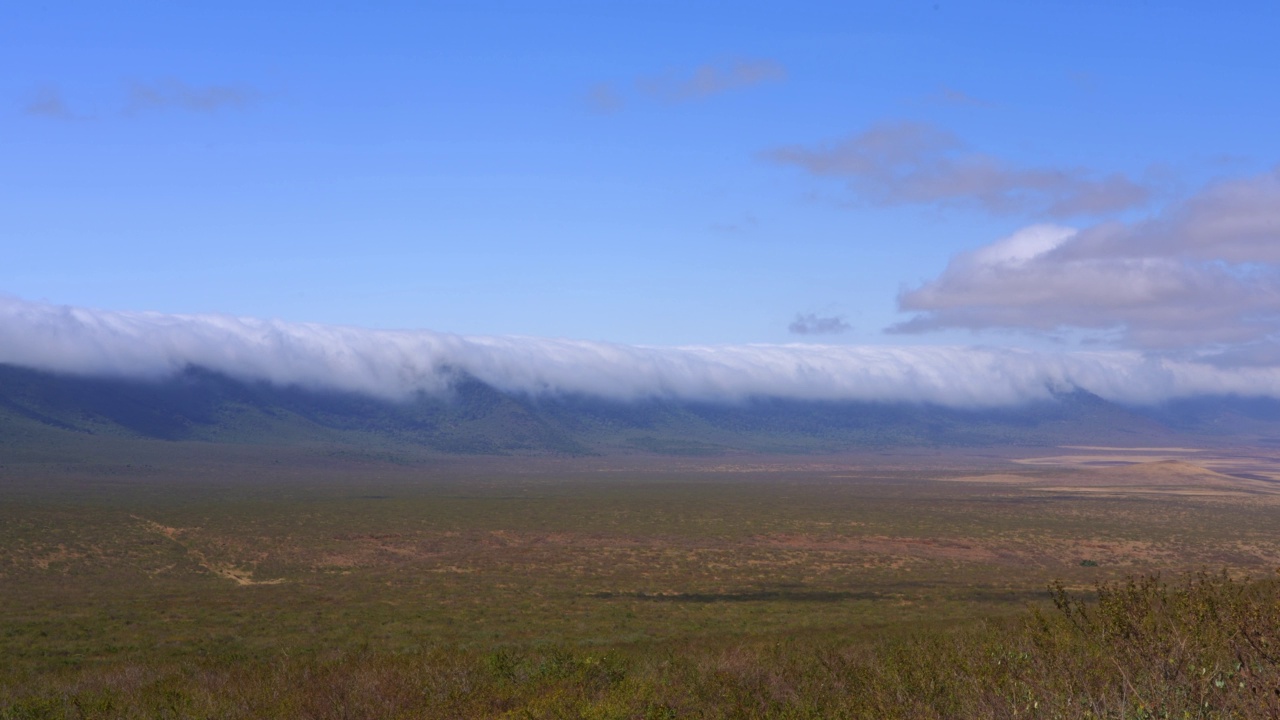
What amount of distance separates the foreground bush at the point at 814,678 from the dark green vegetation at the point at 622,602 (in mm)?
94

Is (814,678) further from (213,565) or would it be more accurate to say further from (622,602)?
(213,565)

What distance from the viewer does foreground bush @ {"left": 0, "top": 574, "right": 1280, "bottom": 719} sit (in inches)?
457

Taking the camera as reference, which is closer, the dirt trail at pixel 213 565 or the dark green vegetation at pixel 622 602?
the dark green vegetation at pixel 622 602

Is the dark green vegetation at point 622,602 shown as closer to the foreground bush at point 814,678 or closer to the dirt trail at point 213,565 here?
the foreground bush at point 814,678

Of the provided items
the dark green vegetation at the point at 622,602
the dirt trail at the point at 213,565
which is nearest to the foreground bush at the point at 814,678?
the dark green vegetation at the point at 622,602

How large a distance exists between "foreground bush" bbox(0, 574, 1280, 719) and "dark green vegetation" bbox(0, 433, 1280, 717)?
0.31 feet

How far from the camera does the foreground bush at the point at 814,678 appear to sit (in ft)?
38.1

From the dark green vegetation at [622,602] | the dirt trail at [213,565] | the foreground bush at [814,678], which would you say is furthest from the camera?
the dirt trail at [213,565]

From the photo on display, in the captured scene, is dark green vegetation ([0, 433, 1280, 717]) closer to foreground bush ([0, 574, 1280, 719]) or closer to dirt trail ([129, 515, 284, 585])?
foreground bush ([0, 574, 1280, 719])

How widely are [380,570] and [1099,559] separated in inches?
1633

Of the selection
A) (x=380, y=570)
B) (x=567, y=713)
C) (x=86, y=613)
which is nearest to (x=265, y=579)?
(x=380, y=570)

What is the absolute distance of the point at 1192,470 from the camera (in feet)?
491

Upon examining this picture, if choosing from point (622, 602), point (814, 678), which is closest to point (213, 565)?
point (622, 602)

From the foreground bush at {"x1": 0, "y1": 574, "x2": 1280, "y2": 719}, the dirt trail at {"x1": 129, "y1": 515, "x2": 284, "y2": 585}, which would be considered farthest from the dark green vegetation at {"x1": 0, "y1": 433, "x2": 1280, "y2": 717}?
the dirt trail at {"x1": 129, "y1": 515, "x2": 284, "y2": 585}
